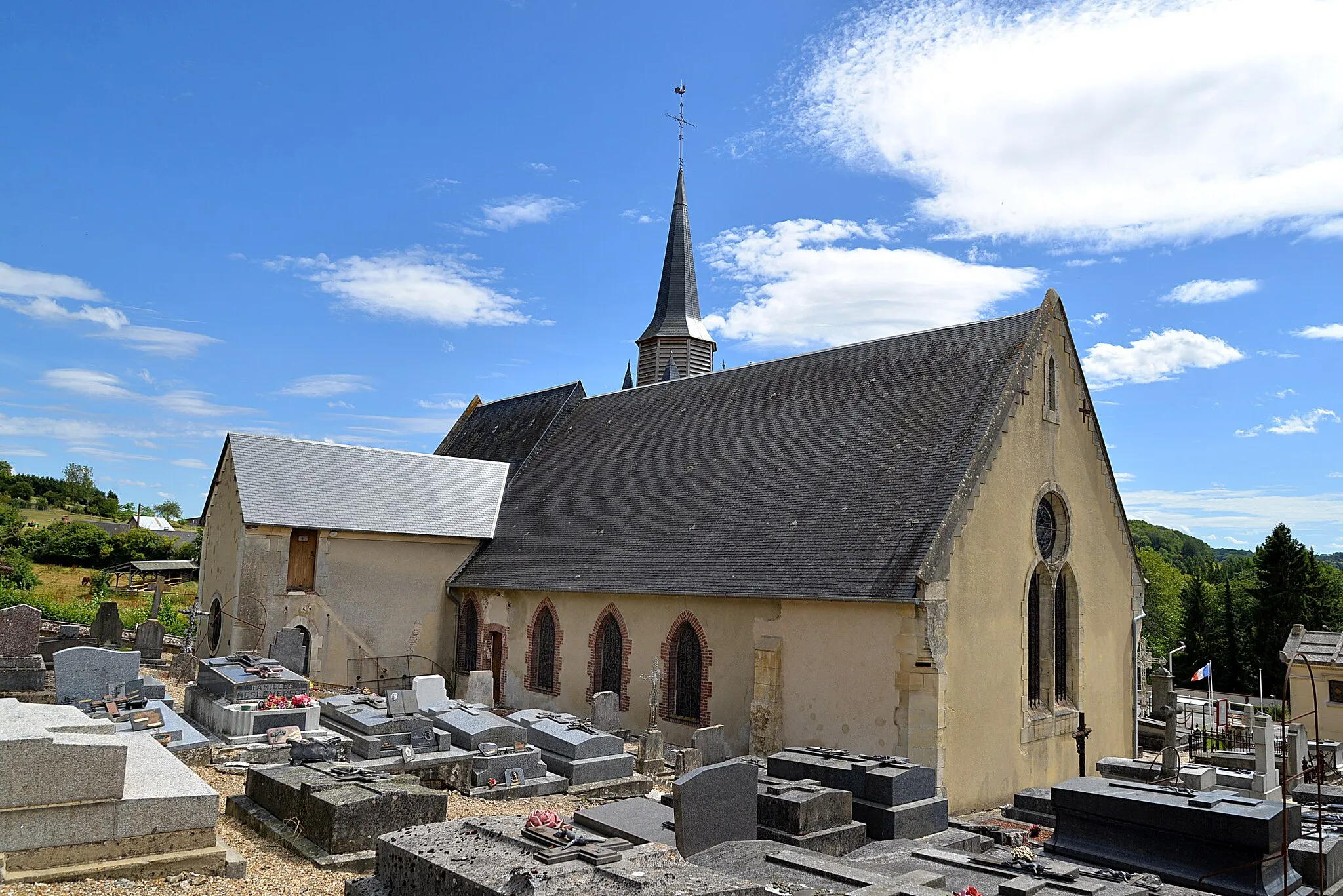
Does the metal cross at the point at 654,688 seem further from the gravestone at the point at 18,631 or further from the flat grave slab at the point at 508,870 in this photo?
the gravestone at the point at 18,631

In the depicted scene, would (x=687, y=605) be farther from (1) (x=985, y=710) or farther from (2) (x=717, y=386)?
(2) (x=717, y=386)

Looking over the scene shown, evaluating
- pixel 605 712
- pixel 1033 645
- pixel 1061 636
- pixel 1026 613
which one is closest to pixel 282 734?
pixel 605 712

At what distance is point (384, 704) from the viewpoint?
13820 millimetres

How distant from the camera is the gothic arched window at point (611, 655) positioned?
18.5m

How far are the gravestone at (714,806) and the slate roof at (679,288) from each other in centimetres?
2628

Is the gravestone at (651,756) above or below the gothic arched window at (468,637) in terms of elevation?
below

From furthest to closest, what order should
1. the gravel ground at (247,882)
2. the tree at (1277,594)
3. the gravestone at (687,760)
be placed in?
the tree at (1277,594), the gravestone at (687,760), the gravel ground at (247,882)

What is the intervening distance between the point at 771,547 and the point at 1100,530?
7.11m

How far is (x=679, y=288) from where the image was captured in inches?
1367

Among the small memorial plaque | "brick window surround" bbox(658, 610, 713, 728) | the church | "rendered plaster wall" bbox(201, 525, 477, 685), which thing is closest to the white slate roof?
the church

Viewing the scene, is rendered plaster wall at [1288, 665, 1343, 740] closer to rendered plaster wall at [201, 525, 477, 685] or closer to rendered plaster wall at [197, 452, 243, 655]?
rendered plaster wall at [201, 525, 477, 685]

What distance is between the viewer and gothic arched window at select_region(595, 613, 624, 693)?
18.5m

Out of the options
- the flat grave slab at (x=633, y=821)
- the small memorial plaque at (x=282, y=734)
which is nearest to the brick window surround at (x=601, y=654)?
the small memorial plaque at (x=282, y=734)

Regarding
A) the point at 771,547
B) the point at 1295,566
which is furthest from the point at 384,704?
the point at 1295,566
